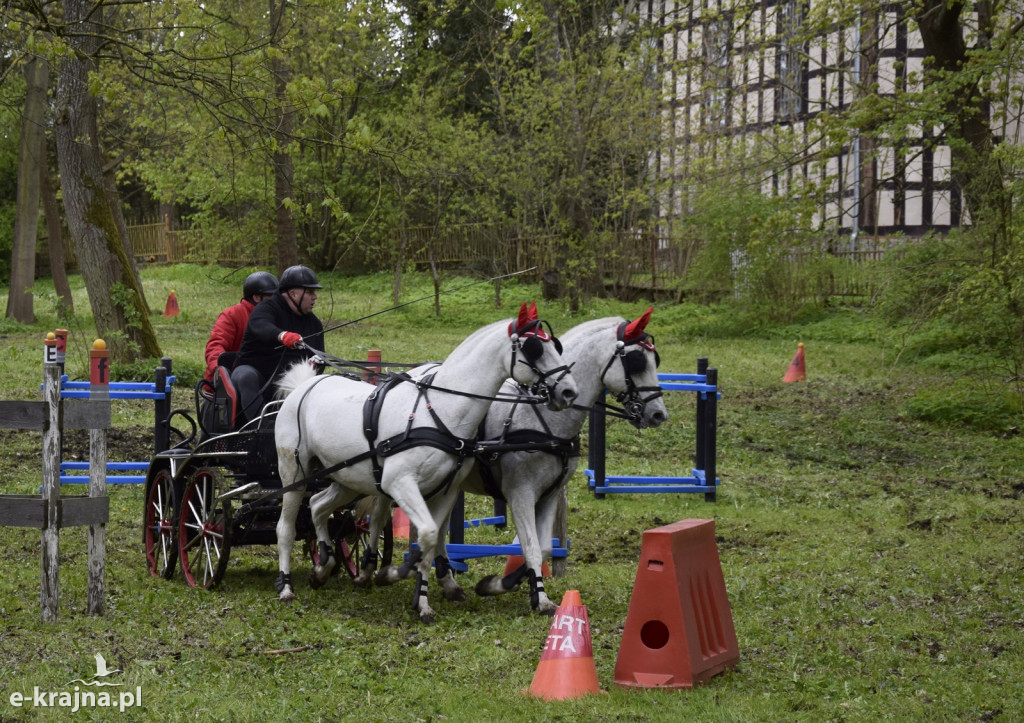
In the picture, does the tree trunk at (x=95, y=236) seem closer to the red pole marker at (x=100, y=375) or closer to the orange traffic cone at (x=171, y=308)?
the red pole marker at (x=100, y=375)

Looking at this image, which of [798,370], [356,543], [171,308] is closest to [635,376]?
[356,543]

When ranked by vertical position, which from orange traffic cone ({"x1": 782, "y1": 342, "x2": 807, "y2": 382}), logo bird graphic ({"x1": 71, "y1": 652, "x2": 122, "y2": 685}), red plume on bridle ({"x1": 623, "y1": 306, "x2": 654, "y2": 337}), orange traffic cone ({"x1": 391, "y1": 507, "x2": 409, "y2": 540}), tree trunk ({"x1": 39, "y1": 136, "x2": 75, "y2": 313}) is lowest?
orange traffic cone ({"x1": 391, "y1": 507, "x2": 409, "y2": 540})

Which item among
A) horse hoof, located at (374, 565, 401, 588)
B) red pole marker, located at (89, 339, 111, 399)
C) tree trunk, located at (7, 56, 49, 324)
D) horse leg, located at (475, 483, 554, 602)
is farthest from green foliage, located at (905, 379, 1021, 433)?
tree trunk, located at (7, 56, 49, 324)

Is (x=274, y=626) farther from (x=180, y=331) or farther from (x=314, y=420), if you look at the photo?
(x=180, y=331)

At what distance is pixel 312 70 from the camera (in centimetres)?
2298

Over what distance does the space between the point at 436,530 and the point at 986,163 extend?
11047 millimetres

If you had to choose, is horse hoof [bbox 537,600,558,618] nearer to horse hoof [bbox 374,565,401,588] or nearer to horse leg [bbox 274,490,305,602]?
horse hoof [bbox 374,565,401,588]

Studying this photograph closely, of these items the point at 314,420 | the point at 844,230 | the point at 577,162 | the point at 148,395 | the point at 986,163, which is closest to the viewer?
the point at 314,420

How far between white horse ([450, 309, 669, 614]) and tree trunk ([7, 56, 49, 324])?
19.7 meters

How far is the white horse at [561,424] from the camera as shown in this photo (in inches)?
300

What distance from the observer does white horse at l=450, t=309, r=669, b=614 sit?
762 cm

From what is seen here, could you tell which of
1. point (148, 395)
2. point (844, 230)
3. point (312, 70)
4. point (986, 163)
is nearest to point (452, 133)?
point (312, 70)

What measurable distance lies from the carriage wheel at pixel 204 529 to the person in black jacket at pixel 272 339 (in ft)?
2.13

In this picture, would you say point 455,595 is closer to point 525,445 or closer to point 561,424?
point 525,445
